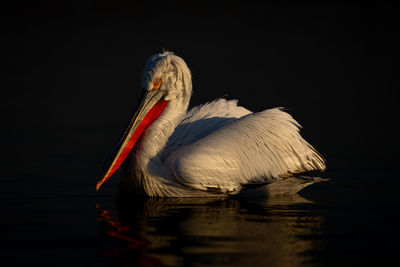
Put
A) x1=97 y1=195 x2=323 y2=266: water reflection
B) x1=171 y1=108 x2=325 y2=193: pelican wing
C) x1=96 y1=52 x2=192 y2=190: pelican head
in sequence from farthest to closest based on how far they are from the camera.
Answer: x1=96 y1=52 x2=192 y2=190: pelican head
x1=171 y1=108 x2=325 y2=193: pelican wing
x1=97 y1=195 x2=323 y2=266: water reflection

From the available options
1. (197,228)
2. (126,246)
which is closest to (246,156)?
(197,228)

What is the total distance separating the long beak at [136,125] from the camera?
7527mm

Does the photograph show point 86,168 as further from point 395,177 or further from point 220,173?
point 395,177

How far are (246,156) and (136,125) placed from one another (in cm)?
111

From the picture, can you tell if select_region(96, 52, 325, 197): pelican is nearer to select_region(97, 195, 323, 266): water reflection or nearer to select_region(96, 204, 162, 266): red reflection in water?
select_region(97, 195, 323, 266): water reflection

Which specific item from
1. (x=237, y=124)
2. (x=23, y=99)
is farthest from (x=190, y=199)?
(x=23, y=99)

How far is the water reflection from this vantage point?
5152 mm

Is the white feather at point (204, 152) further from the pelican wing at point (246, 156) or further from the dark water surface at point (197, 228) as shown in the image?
the dark water surface at point (197, 228)

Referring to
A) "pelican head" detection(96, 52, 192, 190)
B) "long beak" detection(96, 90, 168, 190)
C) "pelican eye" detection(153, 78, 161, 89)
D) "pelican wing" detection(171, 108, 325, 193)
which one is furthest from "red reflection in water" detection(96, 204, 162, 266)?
"pelican eye" detection(153, 78, 161, 89)

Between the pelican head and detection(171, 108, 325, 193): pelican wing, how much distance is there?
20.3 inches

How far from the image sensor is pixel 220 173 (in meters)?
7.44

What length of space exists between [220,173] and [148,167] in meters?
0.68

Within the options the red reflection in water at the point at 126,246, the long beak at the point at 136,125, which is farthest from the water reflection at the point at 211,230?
the long beak at the point at 136,125

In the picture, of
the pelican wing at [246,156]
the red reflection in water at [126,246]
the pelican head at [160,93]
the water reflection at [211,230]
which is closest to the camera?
the red reflection in water at [126,246]
